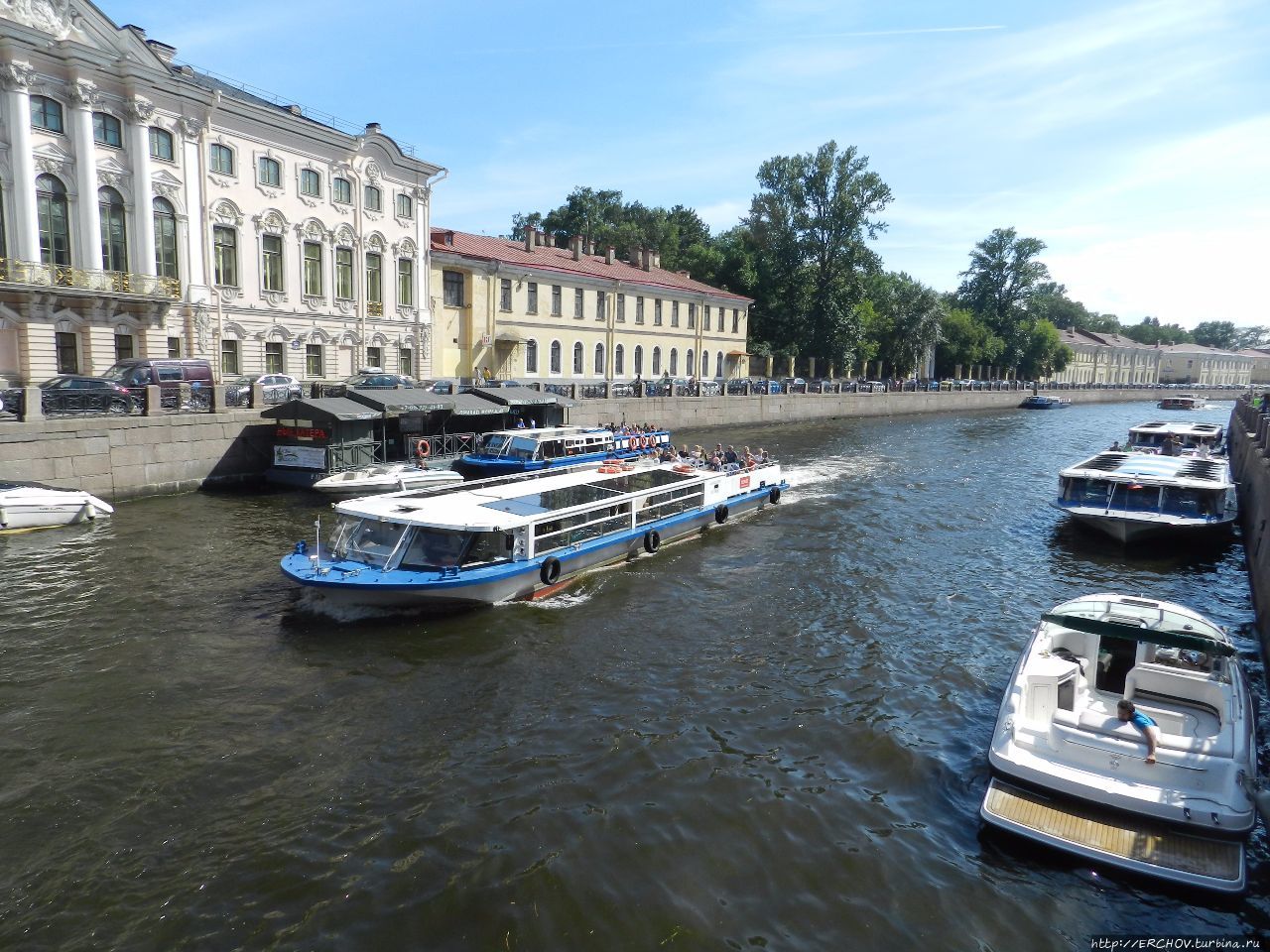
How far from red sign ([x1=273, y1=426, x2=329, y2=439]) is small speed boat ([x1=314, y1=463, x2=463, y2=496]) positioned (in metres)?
1.51

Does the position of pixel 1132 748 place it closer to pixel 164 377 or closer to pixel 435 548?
pixel 435 548

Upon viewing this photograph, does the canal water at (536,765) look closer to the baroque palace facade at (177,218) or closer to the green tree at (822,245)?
the baroque palace facade at (177,218)

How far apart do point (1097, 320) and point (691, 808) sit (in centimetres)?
20184

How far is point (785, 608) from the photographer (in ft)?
52.6

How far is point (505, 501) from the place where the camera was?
1720 cm

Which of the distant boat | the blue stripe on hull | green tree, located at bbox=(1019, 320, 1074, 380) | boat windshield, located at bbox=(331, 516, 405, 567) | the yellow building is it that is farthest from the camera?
green tree, located at bbox=(1019, 320, 1074, 380)

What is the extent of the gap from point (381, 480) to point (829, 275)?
5365 cm

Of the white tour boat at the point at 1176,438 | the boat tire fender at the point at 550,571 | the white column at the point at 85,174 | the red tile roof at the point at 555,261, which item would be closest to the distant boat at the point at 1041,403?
A: the red tile roof at the point at 555,261

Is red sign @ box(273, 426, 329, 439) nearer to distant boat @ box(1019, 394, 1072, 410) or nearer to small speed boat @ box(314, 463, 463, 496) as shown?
small speed boat @ box(314, 463, 463, 496)

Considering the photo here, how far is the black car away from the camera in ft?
71.7

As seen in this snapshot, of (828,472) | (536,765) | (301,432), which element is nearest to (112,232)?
(301,432)

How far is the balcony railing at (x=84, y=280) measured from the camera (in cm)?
2759

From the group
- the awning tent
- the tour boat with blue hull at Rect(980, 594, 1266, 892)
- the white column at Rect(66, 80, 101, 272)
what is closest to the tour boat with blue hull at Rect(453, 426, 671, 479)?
the awning tent

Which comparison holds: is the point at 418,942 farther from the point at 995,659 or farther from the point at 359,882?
the point at 995,659
